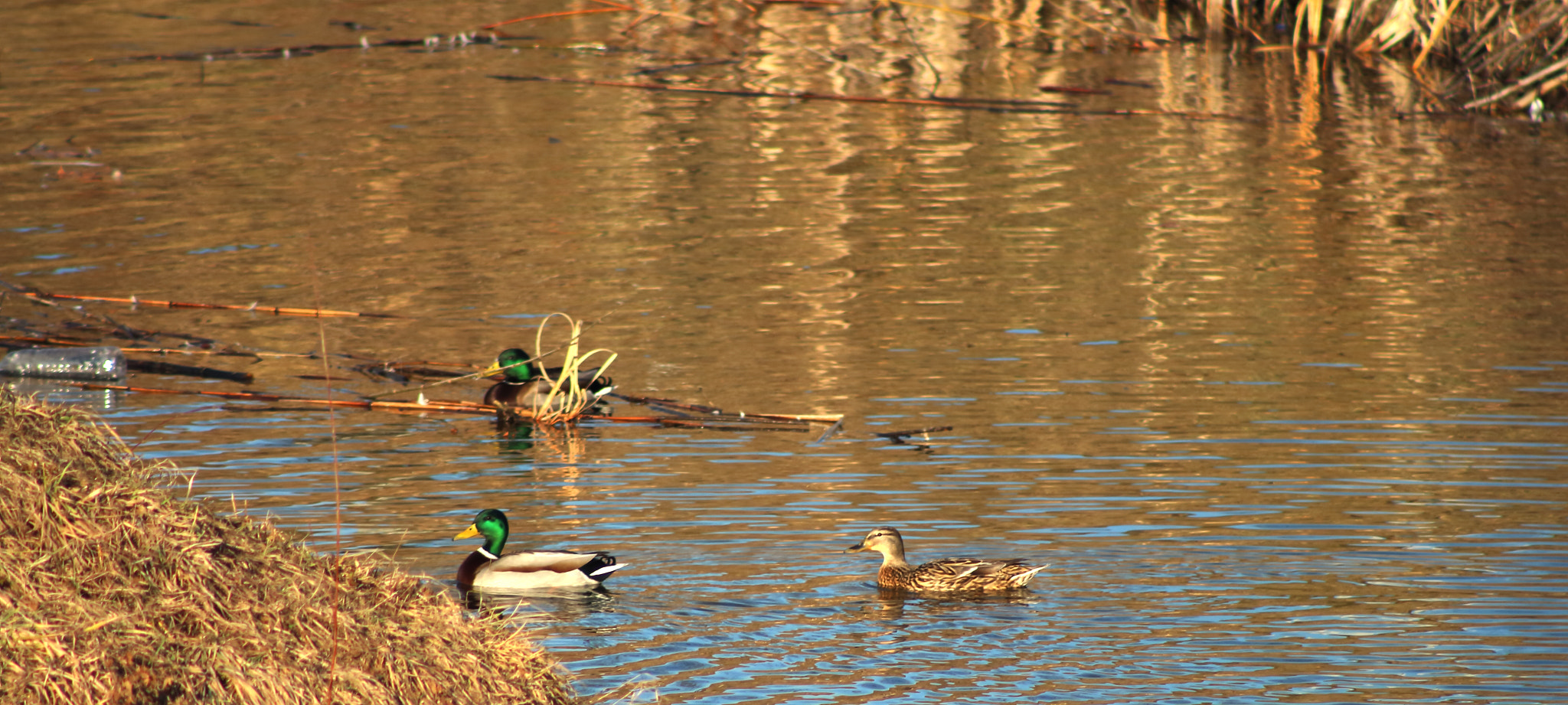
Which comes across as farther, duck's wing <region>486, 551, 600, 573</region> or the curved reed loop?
the curved reed loop

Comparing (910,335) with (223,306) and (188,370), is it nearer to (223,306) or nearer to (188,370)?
(188,370)

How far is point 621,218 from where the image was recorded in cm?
1933

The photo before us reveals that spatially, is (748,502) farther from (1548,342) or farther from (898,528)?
(1548,342)

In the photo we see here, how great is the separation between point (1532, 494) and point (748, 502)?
4.52m

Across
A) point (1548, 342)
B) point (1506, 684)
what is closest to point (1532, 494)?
point (1506, 684)

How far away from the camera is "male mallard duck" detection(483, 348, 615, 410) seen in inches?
494

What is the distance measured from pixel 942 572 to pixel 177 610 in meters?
4.25

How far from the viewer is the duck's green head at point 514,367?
12844mm

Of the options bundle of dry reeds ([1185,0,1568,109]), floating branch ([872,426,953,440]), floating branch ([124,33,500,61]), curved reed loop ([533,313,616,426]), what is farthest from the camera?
floating branch ([124,33,500,61])

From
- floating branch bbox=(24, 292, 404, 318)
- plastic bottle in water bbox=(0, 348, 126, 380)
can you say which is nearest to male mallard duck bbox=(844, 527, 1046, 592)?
plastic bottle in water bbox=(0, 348, 126, 380)

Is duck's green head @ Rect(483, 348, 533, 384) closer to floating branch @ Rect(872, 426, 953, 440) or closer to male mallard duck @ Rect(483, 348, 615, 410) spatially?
male mallard duck @ Rect(483, 348, 615, 410)

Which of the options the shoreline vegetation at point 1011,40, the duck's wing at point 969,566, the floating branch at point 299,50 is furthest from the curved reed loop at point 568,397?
the floating branch at point 299,50

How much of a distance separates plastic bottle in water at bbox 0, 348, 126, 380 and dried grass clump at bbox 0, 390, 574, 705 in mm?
7032

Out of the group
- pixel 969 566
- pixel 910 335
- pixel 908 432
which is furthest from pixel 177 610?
pixel 910 335
